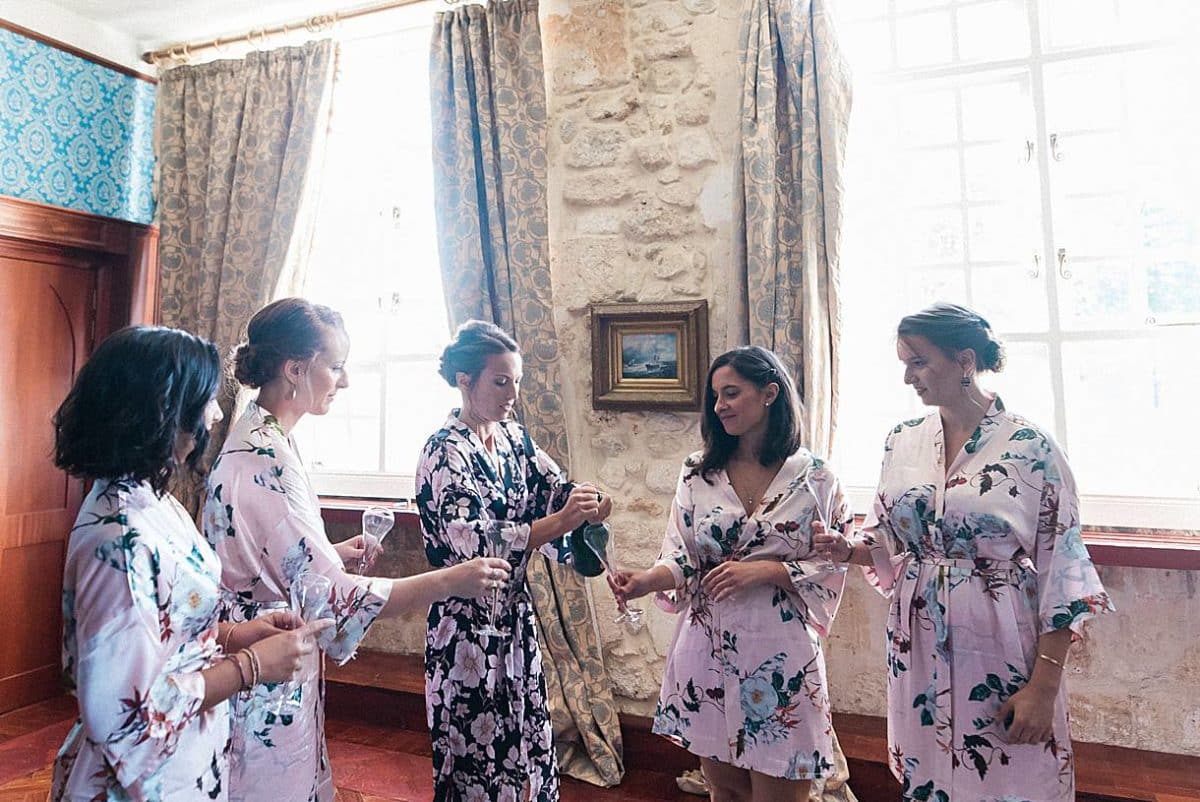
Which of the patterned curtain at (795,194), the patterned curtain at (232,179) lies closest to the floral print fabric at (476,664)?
the patterned curtain at (795,194)

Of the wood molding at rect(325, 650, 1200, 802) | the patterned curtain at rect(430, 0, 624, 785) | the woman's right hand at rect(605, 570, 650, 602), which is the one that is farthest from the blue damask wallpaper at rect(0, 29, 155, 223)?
the woman's right hand at rect(605, 570, 650, 602)

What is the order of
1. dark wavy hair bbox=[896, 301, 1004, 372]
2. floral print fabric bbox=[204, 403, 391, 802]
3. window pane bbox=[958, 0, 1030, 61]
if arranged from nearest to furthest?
floral print fabric bbox=[204, 403, 391, 802], dark wavy hair bbox=[896, 301, 1004, 372], window pane bbox=[958, 0, 1030, 61]

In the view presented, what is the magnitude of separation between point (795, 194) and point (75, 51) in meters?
3.72

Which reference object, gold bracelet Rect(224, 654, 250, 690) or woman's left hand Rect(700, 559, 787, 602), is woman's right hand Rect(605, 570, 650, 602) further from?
gold bracelet Rect(224, 654, 250, 690)

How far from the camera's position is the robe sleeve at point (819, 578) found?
1.75m

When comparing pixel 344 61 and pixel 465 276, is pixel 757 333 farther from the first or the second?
pixel 344 61

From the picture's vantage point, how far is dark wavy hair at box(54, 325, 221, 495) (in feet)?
3.68

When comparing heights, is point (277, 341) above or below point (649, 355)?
below

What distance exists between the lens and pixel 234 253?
369cm

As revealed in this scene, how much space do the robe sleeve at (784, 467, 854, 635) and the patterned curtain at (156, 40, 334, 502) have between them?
2893 millimetres

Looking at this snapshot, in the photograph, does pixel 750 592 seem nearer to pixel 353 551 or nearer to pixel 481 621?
pixel 481 621

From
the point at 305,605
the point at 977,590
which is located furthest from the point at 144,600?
the point at 977,590

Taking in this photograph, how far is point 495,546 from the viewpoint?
1.78 metres

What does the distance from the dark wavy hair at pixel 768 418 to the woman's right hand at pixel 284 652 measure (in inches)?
41.1
